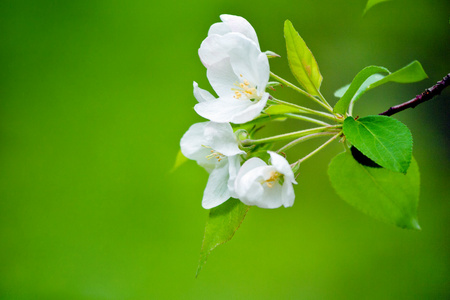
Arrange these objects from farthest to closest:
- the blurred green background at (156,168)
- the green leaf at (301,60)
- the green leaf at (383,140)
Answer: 1. the blurred green background at (156,168)
2. the green leaf at (301,60)
3. the green leaf at (383,140)

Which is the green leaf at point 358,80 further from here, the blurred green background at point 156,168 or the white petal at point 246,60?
the blurred green background at point 156,168

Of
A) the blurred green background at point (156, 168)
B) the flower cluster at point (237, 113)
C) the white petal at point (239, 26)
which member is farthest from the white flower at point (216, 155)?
the blurred green background at point (156, 168)

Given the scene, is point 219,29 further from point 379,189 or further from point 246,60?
point 379,189

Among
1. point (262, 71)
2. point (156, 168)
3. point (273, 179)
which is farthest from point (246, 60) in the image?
point (156, 168)

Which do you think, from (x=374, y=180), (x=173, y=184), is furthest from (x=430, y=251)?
(x=374, y=180)

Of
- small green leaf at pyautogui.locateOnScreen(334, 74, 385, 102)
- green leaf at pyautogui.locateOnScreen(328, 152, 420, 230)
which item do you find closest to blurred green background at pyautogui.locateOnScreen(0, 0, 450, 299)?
small green leaf at pyautogui.locateOnScreen(334, 74, 385, 102)

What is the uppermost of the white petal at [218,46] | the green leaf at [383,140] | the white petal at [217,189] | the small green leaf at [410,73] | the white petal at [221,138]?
the white petal at [218,46]

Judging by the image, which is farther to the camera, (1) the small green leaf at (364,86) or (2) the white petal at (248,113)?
(1) the small green leaf at (364,86)
